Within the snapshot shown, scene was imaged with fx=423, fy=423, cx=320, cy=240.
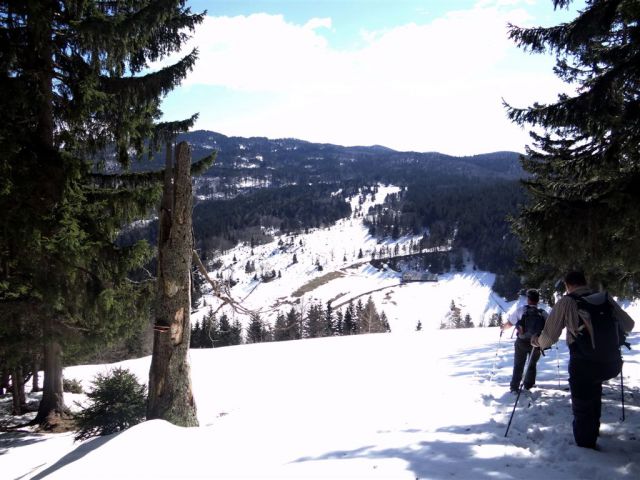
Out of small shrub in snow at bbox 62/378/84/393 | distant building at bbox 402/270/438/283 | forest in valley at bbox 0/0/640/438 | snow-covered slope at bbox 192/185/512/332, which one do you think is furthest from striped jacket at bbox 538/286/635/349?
distant building at bbox 402/270/438/283

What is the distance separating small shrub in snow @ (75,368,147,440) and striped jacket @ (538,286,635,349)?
7393 mm

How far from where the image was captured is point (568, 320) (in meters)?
4.59

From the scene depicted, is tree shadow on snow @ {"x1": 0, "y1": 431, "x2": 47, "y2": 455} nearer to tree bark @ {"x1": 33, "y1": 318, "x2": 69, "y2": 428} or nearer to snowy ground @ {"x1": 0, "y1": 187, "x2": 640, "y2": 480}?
snowy ground @ {"x1": 0, "y1": 187, "x2": 640, "y2": 480}

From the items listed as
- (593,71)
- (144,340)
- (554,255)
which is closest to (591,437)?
(554,255)

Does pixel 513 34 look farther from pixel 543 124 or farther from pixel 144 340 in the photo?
pixel 144 340

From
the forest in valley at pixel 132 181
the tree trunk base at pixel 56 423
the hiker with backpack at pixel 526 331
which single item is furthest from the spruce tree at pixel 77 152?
the hiker with backpack at pixel 526 331

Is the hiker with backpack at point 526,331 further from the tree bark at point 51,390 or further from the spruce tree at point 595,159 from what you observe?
the tree bark at point 51,390

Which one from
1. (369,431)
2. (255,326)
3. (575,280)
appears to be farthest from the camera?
(255,326)

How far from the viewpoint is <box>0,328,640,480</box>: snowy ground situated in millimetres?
4141

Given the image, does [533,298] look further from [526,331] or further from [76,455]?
[76,455]

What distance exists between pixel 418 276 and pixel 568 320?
146975 millimetres

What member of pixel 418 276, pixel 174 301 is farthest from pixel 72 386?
pixel 418 276

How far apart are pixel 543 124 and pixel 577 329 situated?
9.23 ft

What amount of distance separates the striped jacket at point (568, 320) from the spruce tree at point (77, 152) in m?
7.63
